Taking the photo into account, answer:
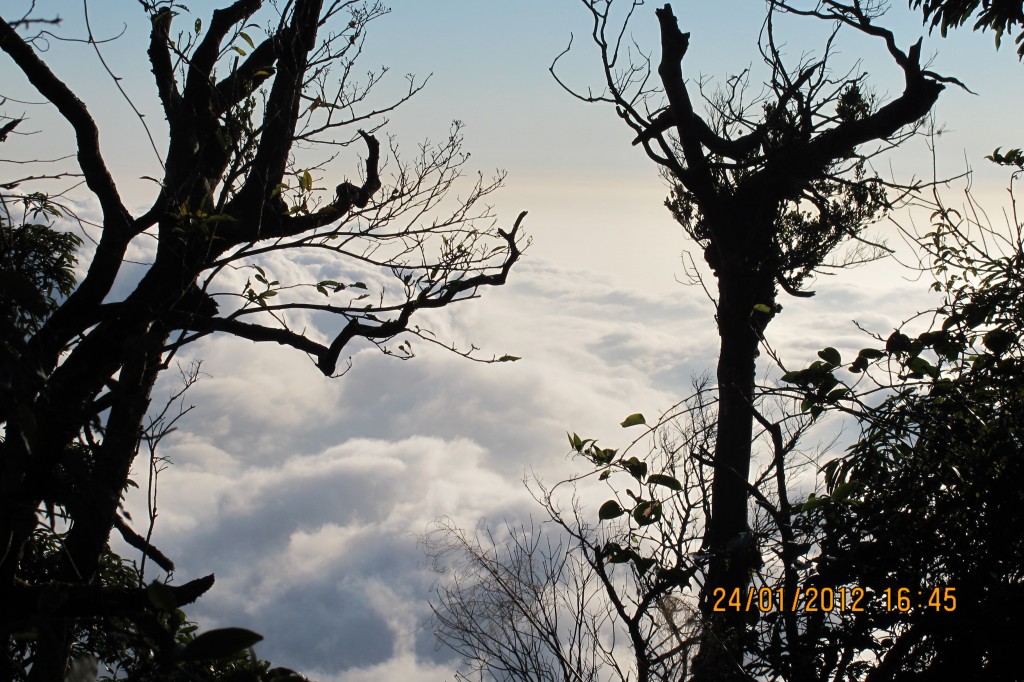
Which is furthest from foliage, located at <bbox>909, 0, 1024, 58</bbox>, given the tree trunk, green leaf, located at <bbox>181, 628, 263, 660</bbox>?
green leaf, located at <bbox>181, 628, 263, 660</bbox>

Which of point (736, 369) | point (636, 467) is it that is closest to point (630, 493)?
point (636, 467)

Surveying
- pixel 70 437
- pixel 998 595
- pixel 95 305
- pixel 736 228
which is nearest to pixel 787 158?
pixel 736 228

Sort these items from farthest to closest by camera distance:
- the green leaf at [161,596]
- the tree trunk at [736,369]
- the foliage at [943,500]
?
the tree trunk at [736,369]
the foliage at [943,500]
the green leaf at [161,596]

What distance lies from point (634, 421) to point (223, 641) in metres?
1.92

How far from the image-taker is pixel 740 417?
254 inches

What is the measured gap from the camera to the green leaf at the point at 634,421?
116 inches

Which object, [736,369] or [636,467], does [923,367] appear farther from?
[736,369]

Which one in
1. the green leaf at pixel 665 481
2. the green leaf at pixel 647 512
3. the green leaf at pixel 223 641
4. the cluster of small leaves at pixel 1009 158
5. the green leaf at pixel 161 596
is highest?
the cluster of small leaves at pixel 1009 158

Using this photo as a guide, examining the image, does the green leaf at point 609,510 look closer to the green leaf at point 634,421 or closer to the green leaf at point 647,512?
the green leaf at point 647,512

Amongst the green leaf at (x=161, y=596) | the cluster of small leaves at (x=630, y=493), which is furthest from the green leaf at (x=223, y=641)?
the cluster of small leaves at (x=630, y=493)

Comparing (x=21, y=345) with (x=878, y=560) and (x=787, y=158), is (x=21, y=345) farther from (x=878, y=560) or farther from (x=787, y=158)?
(x=787, y=158)
